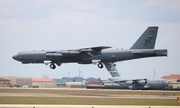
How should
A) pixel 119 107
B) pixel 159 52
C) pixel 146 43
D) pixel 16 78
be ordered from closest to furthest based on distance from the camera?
1. pixel 119 107
2. pixel 159 52
3. pixel 146 43
4. pixel 16 78

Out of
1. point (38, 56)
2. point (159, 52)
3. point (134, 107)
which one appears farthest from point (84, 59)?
point (134, 107)

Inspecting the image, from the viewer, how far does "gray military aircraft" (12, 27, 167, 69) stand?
53625 mm

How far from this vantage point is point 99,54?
5447 cm

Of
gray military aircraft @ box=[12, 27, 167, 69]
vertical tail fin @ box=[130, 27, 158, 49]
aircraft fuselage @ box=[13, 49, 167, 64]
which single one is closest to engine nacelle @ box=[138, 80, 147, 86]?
gray military aircraft @ box=[12, 27, 167, 69]

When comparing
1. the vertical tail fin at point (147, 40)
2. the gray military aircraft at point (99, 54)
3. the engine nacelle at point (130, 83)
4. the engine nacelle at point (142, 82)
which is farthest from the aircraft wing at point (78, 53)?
the engine nacelle at point (130, 83)

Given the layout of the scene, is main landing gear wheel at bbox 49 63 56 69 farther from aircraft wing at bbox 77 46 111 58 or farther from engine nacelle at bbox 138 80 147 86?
engine nacelle at bbox 138 80 147 86

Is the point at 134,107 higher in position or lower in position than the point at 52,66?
lower

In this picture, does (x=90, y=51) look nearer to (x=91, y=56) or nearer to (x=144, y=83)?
(x=91, y=56)

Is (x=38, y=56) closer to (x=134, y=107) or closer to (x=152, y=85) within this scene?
(x=134, y=107)

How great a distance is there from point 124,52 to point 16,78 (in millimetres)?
81504

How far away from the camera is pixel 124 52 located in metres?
54.6

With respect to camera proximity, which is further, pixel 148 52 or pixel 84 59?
pixel 84 59

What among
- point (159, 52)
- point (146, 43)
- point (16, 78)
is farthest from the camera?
point (16, 78)

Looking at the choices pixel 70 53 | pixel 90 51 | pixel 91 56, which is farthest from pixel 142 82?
pixel 70 53
